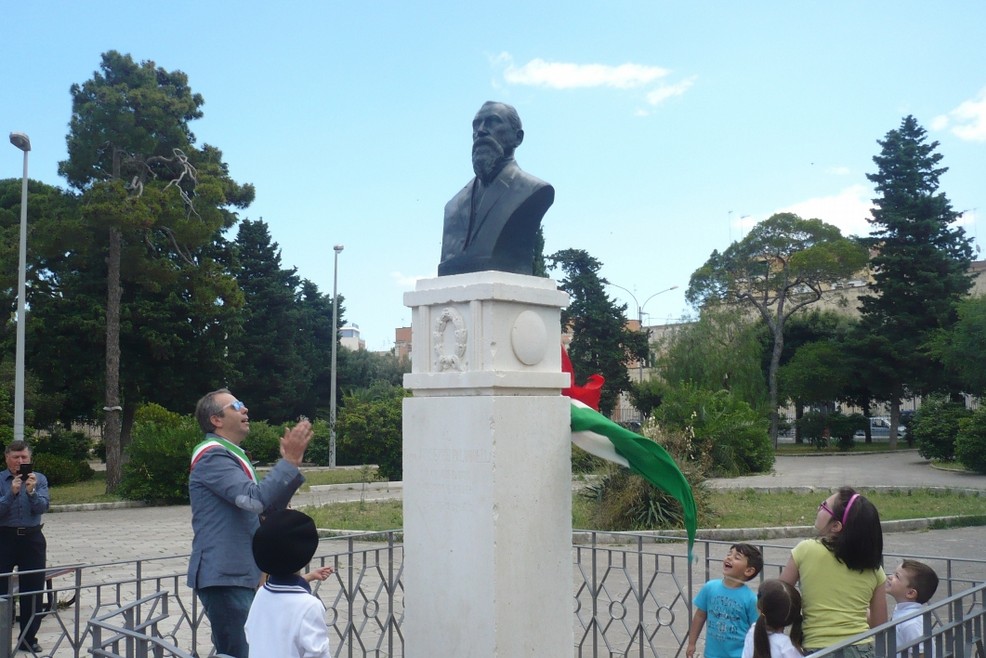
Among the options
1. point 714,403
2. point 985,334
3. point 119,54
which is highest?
point 119,54

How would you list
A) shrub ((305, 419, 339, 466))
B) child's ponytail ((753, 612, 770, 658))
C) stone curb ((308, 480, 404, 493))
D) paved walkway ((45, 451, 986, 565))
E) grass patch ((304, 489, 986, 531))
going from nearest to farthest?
child's ponytail ((753, 612, 770, 658)), paved walkway ((45, 451, 986, 565)), grass patch ((304, 489, 986, 531)), stone curb ((308, 480, 404, 493)), shrub ((305, 419, 339, 466))

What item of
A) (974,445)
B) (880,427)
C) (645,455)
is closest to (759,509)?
(974,445)

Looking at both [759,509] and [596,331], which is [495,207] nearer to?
[759,509]

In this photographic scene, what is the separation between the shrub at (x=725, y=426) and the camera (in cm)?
2600

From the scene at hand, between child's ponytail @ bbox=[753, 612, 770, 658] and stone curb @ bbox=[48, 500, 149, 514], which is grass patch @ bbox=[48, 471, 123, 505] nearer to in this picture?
stone curb @ bbox=[48, 500, 149, 514]

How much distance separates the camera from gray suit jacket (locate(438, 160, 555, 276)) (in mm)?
5117

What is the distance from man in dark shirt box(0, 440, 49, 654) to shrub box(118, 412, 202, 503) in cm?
1405

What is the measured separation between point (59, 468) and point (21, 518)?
22.6 metres

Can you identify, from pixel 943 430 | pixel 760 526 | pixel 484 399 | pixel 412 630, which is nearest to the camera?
pixel 484 399

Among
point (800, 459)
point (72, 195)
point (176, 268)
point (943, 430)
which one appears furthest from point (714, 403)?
point (72, 195)

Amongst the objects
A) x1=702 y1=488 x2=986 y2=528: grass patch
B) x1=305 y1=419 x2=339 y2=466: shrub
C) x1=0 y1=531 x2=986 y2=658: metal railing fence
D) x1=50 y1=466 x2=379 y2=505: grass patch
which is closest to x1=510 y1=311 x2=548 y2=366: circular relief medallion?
x1=0 y1=531 x2=986 y2=658: metal railing fence

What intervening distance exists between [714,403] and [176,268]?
16.6m

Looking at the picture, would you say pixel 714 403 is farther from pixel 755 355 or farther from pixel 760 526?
pixel 755 355

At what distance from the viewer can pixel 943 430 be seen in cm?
3023
